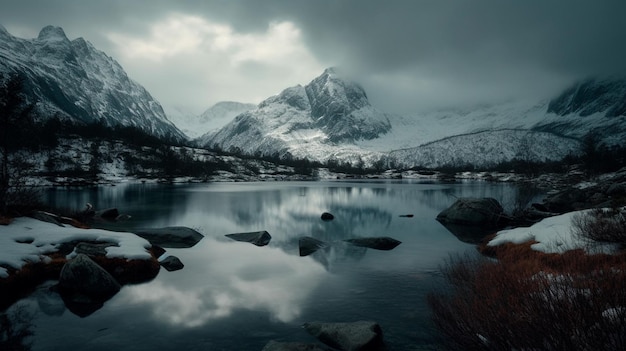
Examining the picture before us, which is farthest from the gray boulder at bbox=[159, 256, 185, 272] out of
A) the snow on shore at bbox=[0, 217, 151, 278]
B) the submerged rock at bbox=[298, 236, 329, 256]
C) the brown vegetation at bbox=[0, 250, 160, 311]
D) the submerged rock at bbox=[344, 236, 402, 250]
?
the submerged rock at bbox=[344, 236, 402, 250]

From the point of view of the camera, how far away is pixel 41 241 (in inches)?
866

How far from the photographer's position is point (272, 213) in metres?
56.1

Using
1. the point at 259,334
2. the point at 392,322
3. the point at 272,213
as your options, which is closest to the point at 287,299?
the point at 259,334

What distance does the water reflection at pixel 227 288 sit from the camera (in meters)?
16.5

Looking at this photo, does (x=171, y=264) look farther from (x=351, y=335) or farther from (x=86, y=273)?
(x=351, y=335)

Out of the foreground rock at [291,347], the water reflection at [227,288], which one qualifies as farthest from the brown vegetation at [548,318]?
→ the water reflection at [227,288]

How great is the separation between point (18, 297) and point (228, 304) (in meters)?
10.4

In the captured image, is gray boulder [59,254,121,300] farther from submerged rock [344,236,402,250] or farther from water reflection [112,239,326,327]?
submerged rock [344,236,402,250]

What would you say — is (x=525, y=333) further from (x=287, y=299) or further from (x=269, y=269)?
(x=269, y=269)

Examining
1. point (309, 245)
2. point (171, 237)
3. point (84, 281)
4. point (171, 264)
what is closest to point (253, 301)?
point (171, 264)

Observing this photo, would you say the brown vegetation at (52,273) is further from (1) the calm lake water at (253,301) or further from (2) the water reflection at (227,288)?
(2) the water reflection at (227,288)

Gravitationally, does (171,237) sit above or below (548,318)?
below

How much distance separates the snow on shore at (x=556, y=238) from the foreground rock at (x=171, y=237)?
27.3 m

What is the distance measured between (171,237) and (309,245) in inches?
525
